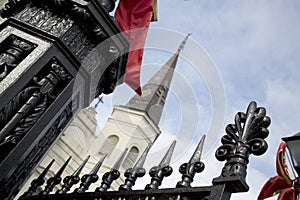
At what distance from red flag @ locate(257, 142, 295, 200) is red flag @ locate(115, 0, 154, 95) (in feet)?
14.1

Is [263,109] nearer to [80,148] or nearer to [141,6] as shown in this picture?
[141,6]

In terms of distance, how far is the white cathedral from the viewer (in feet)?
55.4

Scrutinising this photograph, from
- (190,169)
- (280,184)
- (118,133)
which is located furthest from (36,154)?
(118,133)

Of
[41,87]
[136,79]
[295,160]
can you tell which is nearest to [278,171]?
[295,160]

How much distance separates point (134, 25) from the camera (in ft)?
12.3

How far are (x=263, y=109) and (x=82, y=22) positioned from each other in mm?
1323

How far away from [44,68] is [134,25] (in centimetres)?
164

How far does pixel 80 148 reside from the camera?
720 inches

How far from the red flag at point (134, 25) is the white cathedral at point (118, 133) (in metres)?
11.6

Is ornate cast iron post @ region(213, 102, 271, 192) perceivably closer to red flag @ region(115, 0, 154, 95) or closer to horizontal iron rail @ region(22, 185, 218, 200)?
horizontal iron rail @ region(22, 185, 218, 200)

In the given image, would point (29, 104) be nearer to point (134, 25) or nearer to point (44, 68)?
point (44, 68)

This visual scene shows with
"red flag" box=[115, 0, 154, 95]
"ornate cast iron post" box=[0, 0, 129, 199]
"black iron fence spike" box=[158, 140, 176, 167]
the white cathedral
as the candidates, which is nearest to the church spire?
the white cathedral

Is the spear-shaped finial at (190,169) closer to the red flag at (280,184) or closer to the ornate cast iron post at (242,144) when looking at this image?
the ornate cast iron post at (242,144)

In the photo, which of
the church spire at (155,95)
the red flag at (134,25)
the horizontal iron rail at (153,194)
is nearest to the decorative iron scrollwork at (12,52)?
the horizontal iron rail at (153,194)
